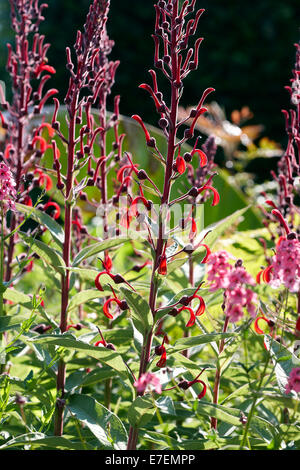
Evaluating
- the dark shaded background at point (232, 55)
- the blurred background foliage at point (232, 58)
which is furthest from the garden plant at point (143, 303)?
the dark shaded background at point (232, 55)

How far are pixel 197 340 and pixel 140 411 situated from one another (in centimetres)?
18

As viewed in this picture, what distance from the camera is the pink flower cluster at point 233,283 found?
3.43 feet

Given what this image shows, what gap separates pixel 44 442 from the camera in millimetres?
1313

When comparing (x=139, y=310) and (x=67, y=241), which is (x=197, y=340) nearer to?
(x=139, y=310)

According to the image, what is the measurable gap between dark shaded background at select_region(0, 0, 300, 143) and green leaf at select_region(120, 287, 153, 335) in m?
7.23

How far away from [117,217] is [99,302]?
27cm

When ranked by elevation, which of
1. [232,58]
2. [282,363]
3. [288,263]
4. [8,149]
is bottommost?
[282,363]

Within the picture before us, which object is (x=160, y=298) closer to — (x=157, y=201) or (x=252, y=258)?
(x=252, y=258)

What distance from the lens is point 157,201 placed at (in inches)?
135

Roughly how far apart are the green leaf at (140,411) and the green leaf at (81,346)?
10 centimetres

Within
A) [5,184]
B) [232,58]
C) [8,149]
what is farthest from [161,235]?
[232,58]

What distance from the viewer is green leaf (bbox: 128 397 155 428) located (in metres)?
1.23
